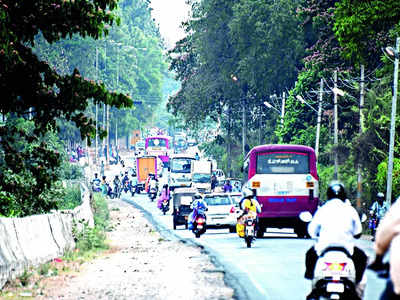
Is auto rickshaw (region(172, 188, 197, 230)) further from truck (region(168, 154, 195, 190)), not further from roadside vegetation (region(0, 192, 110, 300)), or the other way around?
truck (region(168, 154, 195, 190))

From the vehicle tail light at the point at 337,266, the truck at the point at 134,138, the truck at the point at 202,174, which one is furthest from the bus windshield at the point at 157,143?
the vehicle tail light at the point at 337,266

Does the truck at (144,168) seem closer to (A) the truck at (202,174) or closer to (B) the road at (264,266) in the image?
(A) the truck at (202,174)

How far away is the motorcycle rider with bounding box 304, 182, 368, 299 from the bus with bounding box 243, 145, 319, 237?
23.7 metres

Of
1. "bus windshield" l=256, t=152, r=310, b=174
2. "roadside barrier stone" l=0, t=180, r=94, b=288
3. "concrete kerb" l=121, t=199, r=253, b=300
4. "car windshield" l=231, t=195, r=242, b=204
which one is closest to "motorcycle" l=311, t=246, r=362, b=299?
"concrete kerb" l=121, t=199, r=253, b=300

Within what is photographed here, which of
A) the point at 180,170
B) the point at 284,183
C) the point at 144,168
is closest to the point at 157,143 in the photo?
the point at 144,168

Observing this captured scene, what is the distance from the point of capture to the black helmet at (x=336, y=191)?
11.5 metres

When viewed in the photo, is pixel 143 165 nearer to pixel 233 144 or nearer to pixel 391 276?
pixel 233 144

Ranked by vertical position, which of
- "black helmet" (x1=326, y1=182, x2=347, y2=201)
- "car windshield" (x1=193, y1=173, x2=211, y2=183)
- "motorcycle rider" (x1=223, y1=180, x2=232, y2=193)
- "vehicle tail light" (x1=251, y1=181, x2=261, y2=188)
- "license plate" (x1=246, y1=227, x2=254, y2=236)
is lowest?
"license plate" (x1=246, y1=227, x2=254, y2=236)

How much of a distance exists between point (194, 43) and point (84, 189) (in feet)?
97.1

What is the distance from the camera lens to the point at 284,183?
116 ft

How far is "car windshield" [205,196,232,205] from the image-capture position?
1449 inches

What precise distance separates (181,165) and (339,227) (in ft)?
248

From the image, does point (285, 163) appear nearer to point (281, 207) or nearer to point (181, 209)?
point (281, 207)

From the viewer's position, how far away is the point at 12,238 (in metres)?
18.7
